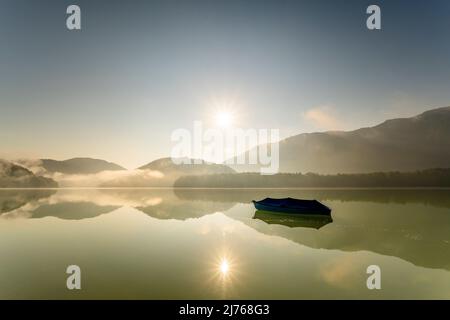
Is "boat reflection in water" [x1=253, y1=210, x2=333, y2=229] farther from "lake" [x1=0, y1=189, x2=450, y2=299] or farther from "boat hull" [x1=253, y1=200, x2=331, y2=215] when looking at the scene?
"lake" [x1=0, y1=189, x2=450, y2=299]

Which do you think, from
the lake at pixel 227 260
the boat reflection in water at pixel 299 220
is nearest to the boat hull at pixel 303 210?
the boat reflection in water at pixel 299 220

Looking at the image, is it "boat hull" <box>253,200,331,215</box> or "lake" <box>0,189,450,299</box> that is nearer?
"lake" <box>0,189,450,299</box>

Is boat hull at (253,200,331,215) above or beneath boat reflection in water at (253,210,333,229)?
above

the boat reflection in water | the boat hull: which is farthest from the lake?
the boat hull

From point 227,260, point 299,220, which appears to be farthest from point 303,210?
point 227,260

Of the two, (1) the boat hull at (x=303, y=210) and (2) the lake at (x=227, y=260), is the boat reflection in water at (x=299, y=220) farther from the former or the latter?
(2) the lake at (x=227, y=260)

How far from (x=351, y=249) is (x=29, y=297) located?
2586cm

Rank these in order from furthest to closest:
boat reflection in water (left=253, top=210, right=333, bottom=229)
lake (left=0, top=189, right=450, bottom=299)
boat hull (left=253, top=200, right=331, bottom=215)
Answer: boat hull (left=253, top=200, right=331, bottom=215), boat reflection in water (left=253, top=210, right=333, bottom=229), lake (left=0, top=189, right=450, bottom=299)

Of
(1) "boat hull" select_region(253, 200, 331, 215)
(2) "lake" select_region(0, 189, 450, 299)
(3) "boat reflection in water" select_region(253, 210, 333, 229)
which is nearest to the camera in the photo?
(2) "lake" select_region(0, 189, 450, 299)

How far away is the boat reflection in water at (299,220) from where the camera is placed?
145 ft

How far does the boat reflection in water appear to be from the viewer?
44044mm

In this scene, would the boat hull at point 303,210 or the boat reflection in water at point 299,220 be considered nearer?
the boat reflection in water at point 299,220
